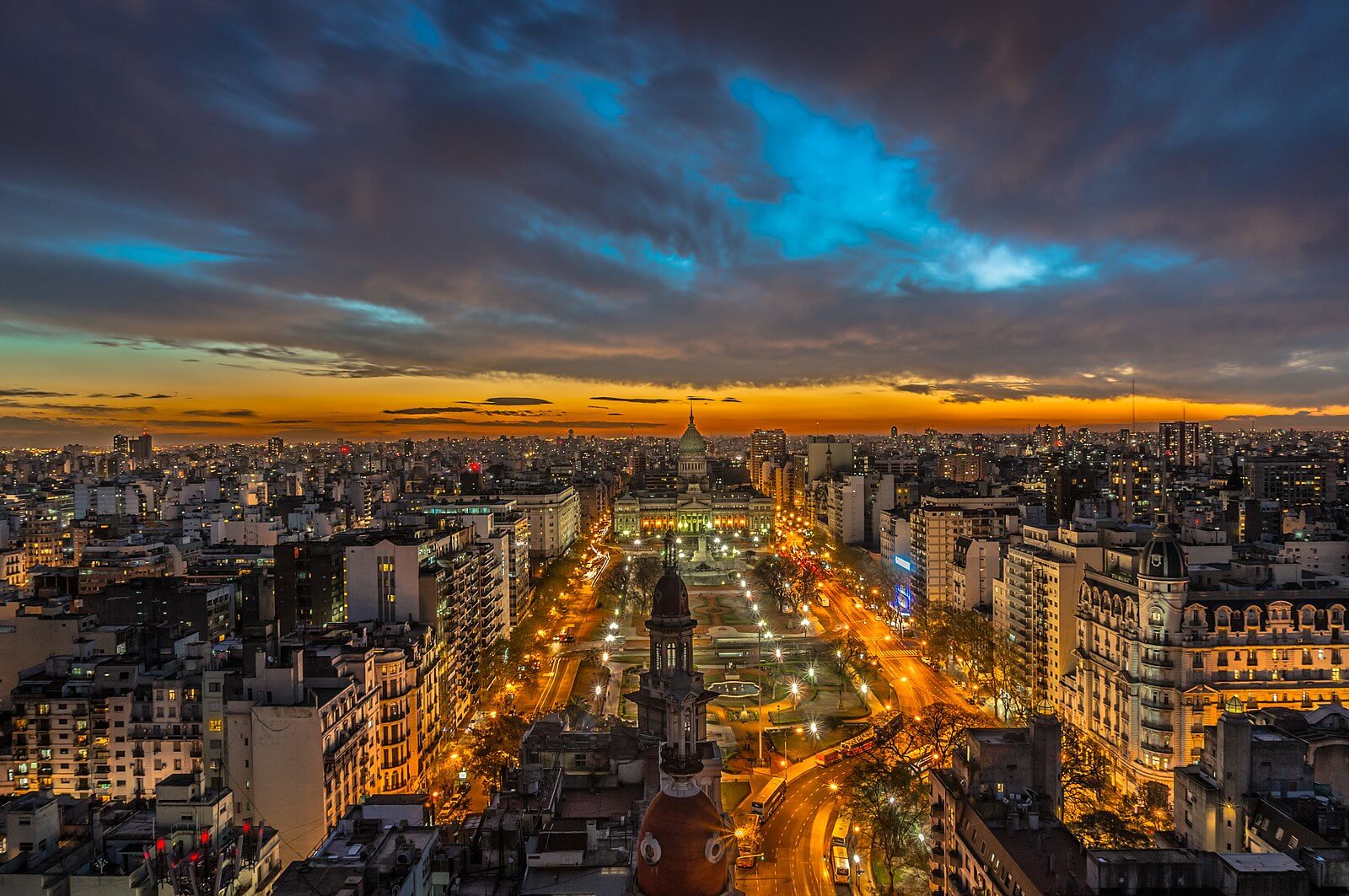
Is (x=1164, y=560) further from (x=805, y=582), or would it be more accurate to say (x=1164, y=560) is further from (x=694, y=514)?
(x=694, y=514)

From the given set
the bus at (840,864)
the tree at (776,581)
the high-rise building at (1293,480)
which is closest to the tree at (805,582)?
the tree at (776,581)

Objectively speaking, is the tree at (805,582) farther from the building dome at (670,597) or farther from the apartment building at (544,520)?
the building dome at (670,597)

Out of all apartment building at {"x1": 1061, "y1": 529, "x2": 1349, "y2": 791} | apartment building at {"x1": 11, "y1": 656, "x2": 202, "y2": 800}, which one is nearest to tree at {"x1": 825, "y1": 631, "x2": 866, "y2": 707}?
apartment building at {"x1": 1061, "y1": 529, "x2": 1349, "y2": 791}

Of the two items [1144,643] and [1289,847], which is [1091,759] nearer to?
[1144,643]

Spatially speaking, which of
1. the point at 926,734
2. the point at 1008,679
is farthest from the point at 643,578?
the point at 926,734

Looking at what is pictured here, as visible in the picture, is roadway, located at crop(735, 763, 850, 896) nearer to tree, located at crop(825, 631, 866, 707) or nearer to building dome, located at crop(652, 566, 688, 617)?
building dome, located at crop(652, 566, 688, 617)

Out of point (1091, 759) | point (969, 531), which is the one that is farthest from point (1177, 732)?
point (969, 531)
